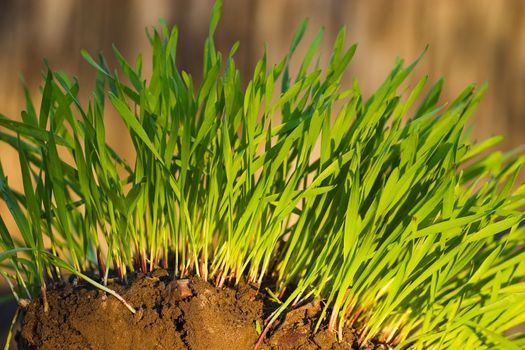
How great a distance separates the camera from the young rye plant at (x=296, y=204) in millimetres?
477

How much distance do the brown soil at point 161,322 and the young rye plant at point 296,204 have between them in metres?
0.01

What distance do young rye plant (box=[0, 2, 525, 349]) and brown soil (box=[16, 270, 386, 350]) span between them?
13 mm

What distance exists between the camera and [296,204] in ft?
1.66

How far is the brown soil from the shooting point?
0.46 meters

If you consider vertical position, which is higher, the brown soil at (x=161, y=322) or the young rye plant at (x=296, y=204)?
the young rye plant at (x=296, y=204)

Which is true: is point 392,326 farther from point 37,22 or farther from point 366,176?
→ point 37,22

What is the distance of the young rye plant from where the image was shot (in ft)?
1.57

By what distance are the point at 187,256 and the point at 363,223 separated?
142 millimetres

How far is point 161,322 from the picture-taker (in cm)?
46

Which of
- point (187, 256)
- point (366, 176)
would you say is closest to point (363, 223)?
point (366, 176)

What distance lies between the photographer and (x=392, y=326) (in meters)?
0.52

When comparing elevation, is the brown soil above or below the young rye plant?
below

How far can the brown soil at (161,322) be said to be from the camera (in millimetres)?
460

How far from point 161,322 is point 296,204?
0.39 feet
